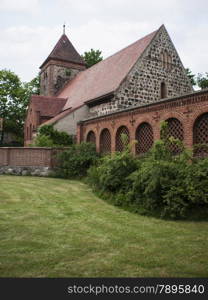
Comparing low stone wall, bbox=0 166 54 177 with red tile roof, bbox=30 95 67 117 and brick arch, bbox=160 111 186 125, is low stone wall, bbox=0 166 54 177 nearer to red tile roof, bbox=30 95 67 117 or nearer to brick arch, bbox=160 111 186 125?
brick arch, bbox=160 111 186 125

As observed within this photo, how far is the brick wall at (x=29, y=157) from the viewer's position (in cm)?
1580

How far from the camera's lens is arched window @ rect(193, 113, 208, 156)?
32.8 ft

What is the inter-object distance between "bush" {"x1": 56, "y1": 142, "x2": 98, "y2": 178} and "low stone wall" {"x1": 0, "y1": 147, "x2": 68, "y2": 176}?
0.57m

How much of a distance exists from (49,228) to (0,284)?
2.37 m

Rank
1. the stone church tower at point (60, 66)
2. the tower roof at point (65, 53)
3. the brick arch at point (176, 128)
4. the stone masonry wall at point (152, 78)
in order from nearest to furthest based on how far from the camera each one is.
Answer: the brick arch at point (176, 128)
the stone masonry wall at point (152, 78)
the stone church tower at point (60, 66)
the tower roof at point (65, 53)

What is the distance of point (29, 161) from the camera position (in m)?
16.0

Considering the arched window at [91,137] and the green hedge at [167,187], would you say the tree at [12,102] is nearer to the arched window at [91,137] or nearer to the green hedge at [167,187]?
the arched window at [91,137]

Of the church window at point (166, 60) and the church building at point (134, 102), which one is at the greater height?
the church window at point (166, 60)

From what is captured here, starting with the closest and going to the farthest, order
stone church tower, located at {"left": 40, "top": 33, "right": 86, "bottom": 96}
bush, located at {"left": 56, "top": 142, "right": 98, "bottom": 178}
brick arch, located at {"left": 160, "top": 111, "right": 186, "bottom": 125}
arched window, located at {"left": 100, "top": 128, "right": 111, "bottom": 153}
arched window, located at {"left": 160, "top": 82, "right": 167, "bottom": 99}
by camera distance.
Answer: brick arch, located at {"left": 160, "top": 111, "right": 186, "bottom": 125}, bush, located at {"left": 56, "top": 142, "right": 98, "bottom": 178}, arched window, located at {"left": 100, "top": 128, "right": 111, "bottom": 153}, arched window, located at {"left": 160, "top": 82, "right": 167, "bottom": 99}, stone church tower, located at {"left": 40, "top": 33, "right": 86, "bottom": 96}

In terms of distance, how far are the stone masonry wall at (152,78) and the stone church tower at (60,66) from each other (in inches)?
615

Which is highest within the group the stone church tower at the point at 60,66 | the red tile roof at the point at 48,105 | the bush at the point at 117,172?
the stone church tower at the point at 60,66

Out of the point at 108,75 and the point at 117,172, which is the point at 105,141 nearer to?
the point at 117,172

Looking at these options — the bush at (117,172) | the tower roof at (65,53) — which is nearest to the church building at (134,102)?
the bush at (117,172)

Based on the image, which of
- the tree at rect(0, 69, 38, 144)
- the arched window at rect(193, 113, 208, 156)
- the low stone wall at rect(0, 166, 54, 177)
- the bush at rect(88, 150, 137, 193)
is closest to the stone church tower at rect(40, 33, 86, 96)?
the tree at rect(0, 69, 38, 144)
